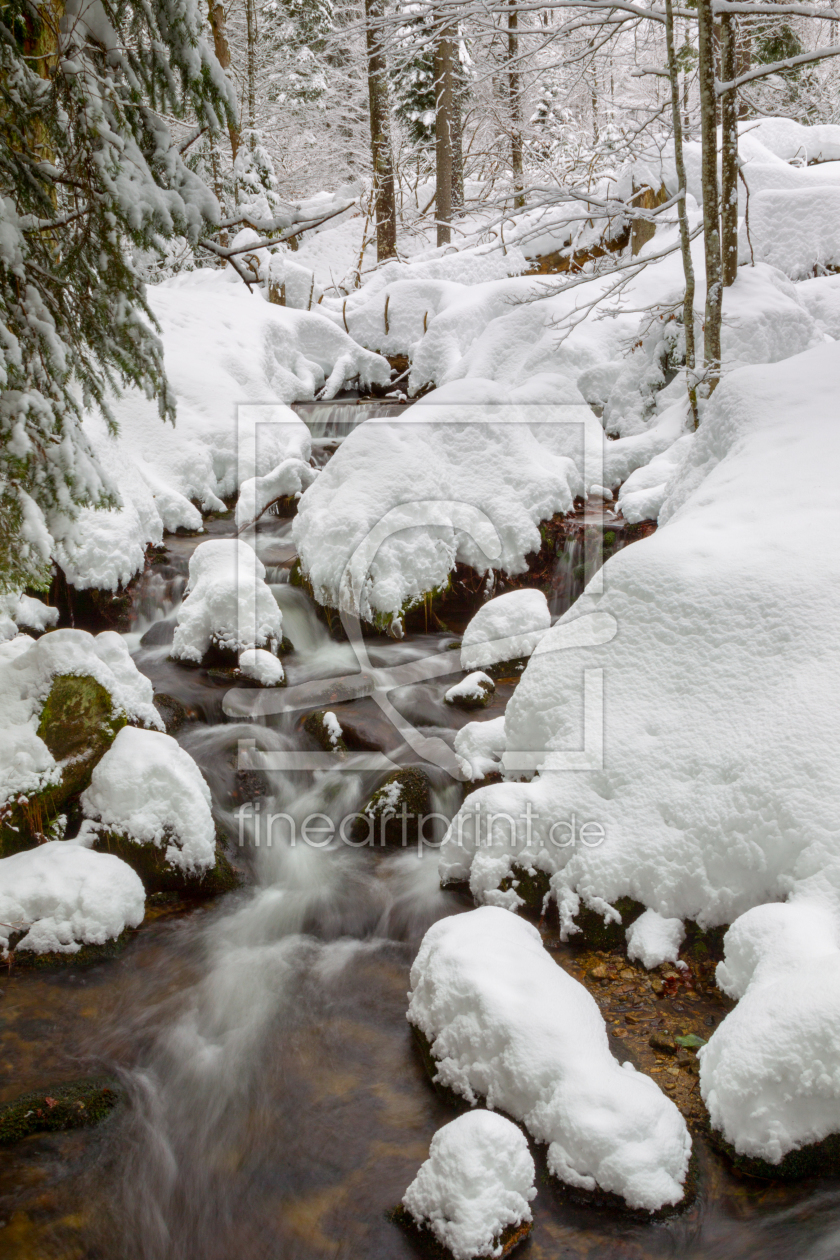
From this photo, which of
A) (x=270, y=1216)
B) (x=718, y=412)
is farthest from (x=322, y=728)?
(x=718, y=412)

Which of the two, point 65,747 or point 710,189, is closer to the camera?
point 65,747

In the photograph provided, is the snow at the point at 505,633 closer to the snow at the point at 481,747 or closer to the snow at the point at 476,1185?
the snow at the point at 481,747

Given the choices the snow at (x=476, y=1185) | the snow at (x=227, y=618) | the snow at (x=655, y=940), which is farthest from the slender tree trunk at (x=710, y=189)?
the snow at (x=476, y=1185)

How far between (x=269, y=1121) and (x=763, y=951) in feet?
7.20

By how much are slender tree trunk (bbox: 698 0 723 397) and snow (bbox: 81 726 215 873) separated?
5829mm

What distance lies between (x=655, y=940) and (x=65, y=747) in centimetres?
343

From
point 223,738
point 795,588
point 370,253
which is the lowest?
point 223,738

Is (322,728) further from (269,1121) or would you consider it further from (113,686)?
(269,1121)

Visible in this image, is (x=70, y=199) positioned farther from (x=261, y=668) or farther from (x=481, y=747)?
(x=481, y=747)

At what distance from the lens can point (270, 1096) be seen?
350 cm

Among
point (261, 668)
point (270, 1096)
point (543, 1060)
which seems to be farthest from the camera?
point (261, 668)

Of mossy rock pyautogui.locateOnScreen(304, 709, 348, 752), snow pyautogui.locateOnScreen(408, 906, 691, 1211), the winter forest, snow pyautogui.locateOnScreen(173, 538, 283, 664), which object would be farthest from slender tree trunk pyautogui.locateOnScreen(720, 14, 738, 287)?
snow pyautogui.locateOnScreen(408, 906, 691, 1211)

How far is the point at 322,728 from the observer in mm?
6078

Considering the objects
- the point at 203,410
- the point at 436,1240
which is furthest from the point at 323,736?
the point at 203,410
